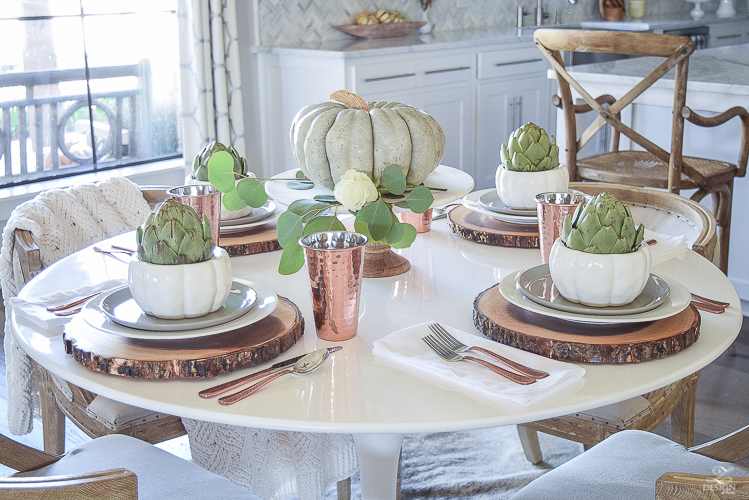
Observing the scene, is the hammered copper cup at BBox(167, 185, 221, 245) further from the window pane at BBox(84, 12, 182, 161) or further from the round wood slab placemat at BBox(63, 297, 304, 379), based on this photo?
the window pane at BBox(84, 12, 182, 161)

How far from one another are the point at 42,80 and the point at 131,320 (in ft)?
8.68

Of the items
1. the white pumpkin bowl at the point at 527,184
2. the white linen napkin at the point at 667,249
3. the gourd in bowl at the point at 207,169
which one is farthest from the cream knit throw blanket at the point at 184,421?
the white linen napkin at the point at 667,249

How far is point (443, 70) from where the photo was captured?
151 inches

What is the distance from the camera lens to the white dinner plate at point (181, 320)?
0.94 meters

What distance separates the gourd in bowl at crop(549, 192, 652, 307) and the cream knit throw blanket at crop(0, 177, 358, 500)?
0.81 meters

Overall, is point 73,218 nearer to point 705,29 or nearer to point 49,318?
point 49,318

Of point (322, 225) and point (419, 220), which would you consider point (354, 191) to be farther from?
point (419, 220)

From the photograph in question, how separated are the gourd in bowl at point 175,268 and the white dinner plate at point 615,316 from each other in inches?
15.2

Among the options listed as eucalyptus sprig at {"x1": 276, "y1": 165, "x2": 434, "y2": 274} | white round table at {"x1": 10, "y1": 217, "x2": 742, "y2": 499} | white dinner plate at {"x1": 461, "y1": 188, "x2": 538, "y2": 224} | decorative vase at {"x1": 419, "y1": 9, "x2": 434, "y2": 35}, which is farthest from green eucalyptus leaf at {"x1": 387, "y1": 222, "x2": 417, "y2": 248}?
decorative vase at {"x1": 419, "y1": 9, "x2": 434, "y2": 35}

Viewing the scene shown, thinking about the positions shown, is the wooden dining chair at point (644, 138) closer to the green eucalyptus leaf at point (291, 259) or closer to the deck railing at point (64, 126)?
the green eucalyptus leaf at point (291, 259)

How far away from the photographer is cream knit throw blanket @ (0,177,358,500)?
4.95 ft

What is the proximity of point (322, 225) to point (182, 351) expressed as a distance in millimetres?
284

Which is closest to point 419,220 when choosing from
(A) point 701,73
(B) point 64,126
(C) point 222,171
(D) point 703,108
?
(C) point 222,171

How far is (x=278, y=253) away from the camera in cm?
143
